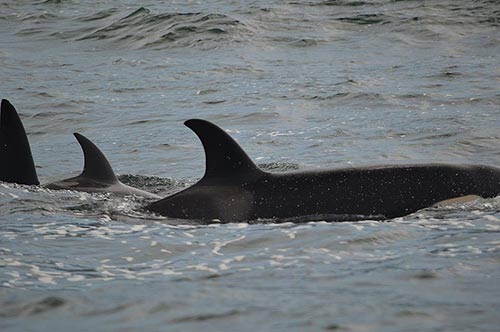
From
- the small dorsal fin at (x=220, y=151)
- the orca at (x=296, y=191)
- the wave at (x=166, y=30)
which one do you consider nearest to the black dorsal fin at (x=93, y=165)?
the orca at (x=296, y=191)

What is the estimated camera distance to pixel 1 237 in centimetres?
766

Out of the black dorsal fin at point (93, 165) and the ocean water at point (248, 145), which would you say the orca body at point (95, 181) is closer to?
the black dorsal fin at point (93, 165)

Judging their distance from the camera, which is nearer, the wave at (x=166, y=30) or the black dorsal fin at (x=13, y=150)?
the black dorsal fin at (x=13, y=150)

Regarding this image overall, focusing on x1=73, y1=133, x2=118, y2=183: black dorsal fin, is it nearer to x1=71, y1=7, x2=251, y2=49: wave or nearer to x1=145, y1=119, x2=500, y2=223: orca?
x1=145, y1=119, x2=500, y2=223: orca

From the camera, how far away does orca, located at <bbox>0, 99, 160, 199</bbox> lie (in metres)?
9.86

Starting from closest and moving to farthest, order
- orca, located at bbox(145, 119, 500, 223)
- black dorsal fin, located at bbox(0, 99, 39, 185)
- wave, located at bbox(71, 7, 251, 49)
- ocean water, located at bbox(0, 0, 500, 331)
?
ocean water, located at bbox(0, 0, 500, 331) < orca, located at bbox(145, 119, 500, 223) < black dorsal fin, located at bbox(0, 99, 39, 185) < wave, located at bbox(71, 7, 251, 49)

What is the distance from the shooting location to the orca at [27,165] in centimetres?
986

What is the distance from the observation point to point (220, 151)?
828 centimetres

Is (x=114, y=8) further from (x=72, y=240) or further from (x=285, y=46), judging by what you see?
(x=72, y=240)

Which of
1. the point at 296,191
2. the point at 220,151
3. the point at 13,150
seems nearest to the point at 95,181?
the point at 13,150

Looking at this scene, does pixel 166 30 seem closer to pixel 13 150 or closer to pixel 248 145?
pixel 248 145

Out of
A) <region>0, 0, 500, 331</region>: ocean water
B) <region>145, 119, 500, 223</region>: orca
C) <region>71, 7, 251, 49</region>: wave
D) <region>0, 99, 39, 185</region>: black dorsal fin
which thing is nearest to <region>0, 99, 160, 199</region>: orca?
<region>0, 99, 39, 185</region>: black dorsal fin

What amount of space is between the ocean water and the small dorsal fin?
2.00 ft

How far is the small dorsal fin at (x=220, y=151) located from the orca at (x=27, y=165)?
5.42ft
